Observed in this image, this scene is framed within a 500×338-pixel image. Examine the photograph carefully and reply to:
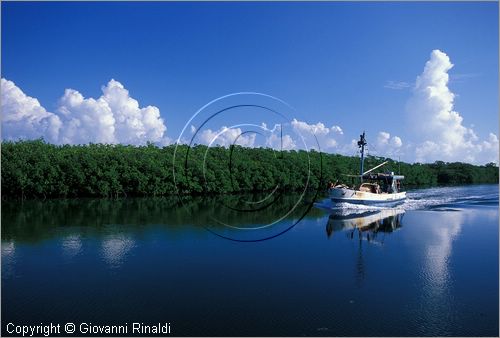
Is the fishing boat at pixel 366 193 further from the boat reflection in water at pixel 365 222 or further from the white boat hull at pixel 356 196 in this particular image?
→ the boat reflection in water at pixel 365 222

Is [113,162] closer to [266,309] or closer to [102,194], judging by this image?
[102,194]

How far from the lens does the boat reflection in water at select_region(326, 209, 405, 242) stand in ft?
101

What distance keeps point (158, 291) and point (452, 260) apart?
572 inches

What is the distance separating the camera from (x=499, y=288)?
57.2 ft

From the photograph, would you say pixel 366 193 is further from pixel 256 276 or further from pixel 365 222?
pixel 256 276

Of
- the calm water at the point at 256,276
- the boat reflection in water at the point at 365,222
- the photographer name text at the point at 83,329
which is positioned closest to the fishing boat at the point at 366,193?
the boat reflection in water at the point at 365,222

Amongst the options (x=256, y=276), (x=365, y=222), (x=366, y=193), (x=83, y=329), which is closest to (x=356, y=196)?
(x=366, y=193)

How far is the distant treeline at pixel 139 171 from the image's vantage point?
55.8 metres

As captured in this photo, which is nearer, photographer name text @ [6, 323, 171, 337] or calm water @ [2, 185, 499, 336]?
photographer name text @ [6, 323, 171, 337]

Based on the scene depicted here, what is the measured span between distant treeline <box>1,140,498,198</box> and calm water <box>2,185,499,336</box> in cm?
1917

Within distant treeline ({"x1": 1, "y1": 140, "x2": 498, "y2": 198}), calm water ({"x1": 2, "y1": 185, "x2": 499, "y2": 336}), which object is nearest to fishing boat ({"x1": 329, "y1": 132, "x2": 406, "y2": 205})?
distant treeline ({"x1": 1, "y1": 140, "x2": 498, "y2": 198})

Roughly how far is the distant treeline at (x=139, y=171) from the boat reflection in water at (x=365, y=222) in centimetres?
908

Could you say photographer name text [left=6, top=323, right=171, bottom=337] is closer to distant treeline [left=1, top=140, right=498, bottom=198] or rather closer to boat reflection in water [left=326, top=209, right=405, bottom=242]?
boat reflection in water [left=326, top=209, right=405, bottom=242]

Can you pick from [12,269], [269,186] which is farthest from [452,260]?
[269,186]
